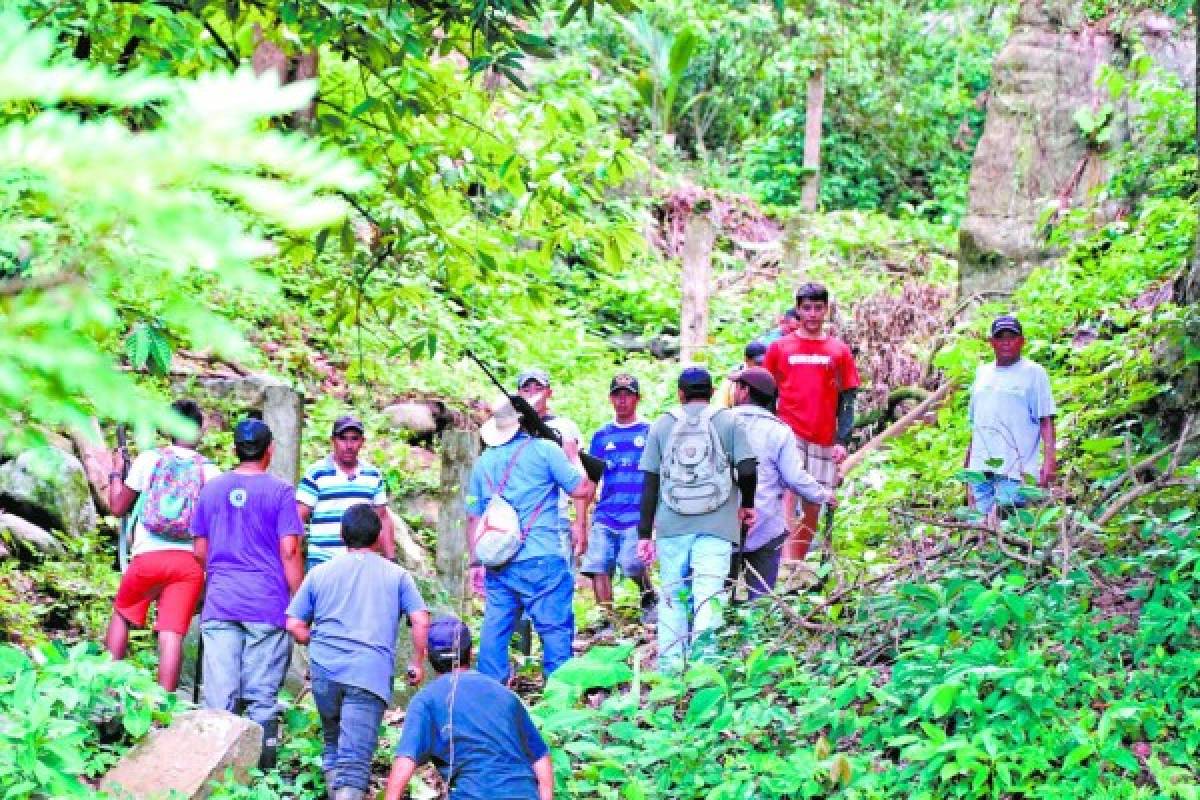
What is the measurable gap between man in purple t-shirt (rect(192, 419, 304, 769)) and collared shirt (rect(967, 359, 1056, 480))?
373 cm

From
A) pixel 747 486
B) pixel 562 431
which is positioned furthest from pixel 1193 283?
pixel 562 431

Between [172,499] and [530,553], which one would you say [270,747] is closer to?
[172,499]

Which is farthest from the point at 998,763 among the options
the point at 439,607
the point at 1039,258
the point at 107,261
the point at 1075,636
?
the point at 1039,258

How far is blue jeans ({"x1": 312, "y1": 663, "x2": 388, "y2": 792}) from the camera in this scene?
748 cm

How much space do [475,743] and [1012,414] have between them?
13.8ft

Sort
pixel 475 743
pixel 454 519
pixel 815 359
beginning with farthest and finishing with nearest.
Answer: pixel 454 519 < pixel 815 359 < pixel 475 743

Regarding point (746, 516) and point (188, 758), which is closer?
point (188, 758)

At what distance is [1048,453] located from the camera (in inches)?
363

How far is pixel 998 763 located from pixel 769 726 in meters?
1.24

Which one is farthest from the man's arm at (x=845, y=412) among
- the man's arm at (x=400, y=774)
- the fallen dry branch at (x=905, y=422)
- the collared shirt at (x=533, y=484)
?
the man's arm at (x=400, y=774)

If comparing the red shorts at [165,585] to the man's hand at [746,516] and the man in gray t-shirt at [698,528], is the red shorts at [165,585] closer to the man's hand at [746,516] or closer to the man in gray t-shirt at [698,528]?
the man in gray t-shirt at [698,528]

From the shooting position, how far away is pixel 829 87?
2508 centimetres

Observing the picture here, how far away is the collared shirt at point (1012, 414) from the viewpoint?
941 cm

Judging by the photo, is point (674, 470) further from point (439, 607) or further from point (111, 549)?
point (111, 549)
